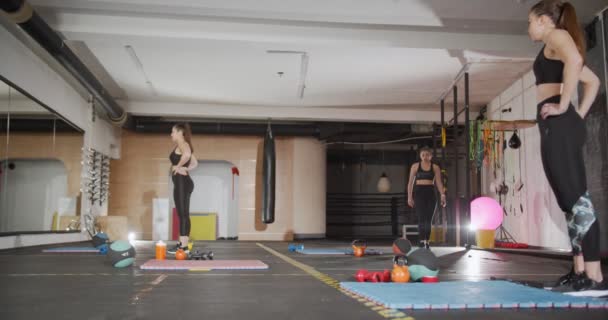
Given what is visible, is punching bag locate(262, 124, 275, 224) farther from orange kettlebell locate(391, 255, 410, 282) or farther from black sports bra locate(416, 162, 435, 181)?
orange kettlebell locate(391, 255, 410, 282)

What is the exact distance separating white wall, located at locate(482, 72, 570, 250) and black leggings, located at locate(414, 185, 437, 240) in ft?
6.81

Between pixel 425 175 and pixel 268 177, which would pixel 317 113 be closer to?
pixel 268 177

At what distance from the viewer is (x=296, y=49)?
6.66 m

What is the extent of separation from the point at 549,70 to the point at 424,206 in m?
3.79

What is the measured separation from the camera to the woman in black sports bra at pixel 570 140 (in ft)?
7.71

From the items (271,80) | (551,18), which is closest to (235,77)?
(271,80)

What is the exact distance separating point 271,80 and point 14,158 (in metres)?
4.08

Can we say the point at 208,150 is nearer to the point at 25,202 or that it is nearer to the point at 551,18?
the point at 25,202


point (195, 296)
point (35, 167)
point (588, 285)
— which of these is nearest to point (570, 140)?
point (588, 285)

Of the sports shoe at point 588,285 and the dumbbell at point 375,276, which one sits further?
the dumbbell at point 375,276

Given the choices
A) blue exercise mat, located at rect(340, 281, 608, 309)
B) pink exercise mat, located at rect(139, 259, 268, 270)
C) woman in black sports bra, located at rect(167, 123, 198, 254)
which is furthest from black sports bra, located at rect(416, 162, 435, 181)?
blue exercise mat, located at rect(340, 281, 608, 309)

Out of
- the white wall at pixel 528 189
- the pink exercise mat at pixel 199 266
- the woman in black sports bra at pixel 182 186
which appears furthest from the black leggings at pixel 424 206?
the pink exercise mat at pixel 199 266

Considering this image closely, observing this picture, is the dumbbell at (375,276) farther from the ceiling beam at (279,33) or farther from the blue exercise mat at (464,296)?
the ceiling beam at (279,33)

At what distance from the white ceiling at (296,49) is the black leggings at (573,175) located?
3316mm
